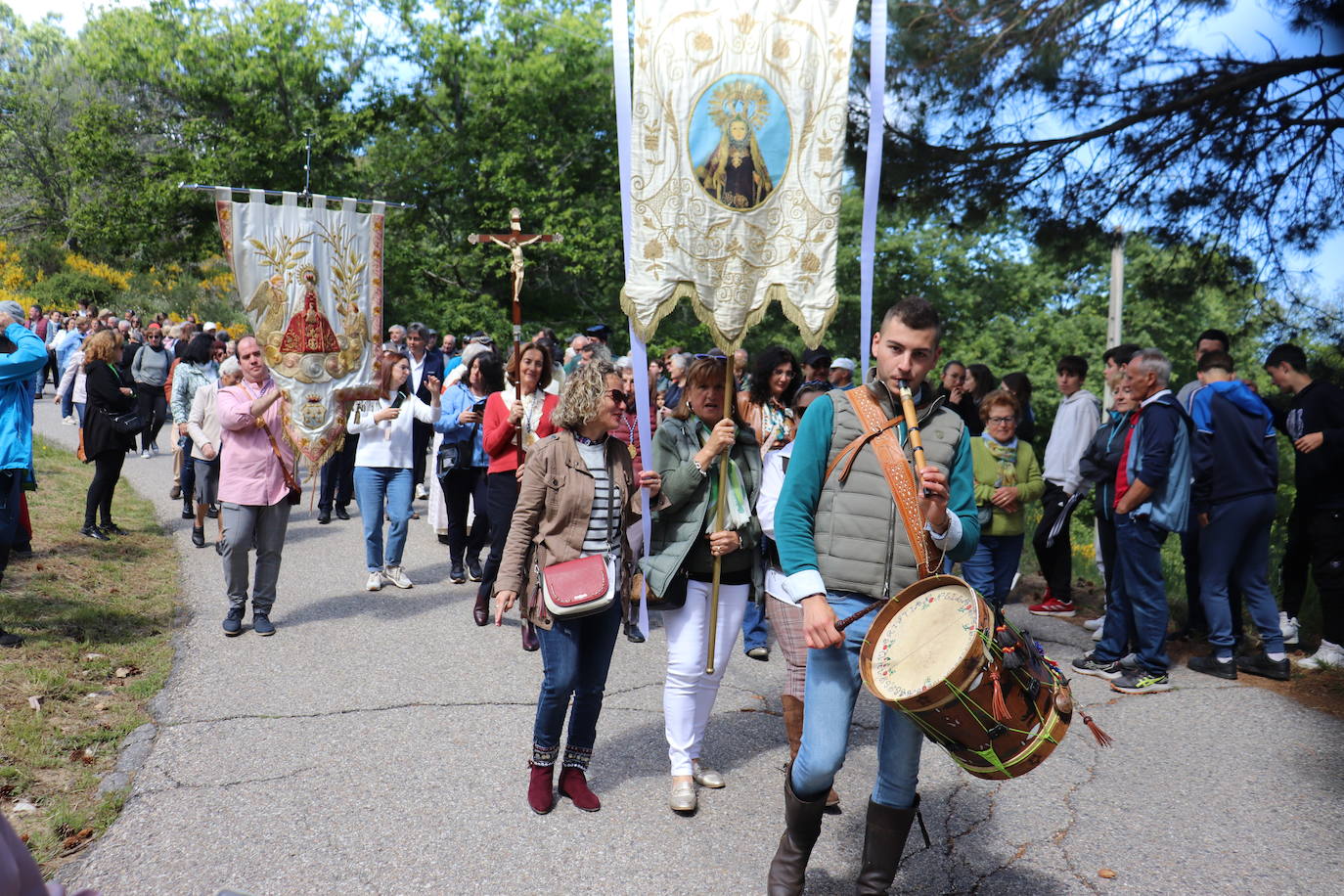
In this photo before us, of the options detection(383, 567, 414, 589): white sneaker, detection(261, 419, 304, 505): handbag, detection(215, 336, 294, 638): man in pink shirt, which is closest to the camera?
detection(215, 336, 294, 638): man in pink shirt

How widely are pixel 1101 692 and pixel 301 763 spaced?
4521 millimetres

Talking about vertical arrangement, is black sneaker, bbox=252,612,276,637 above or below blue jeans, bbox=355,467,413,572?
below

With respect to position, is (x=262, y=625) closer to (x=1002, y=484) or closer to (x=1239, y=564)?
(x=1002, y=484)

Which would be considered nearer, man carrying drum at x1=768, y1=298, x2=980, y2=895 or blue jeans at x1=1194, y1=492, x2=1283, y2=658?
man carrying drum at x1=768, y1=298, x2=980, y2=895

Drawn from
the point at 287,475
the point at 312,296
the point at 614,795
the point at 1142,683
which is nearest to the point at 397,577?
the point at 287,475

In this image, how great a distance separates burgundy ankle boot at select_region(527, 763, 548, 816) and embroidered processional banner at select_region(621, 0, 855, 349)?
186 cm

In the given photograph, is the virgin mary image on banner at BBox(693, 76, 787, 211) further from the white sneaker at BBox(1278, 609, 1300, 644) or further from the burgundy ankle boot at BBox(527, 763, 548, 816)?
the white sneaker at BBox(1278, 609, 1300, 644)

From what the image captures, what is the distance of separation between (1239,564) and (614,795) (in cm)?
457

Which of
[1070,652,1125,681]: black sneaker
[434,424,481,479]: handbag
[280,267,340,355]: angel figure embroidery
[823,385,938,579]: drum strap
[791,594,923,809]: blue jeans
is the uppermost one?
[280,267,340,355]: angel figure embroidery

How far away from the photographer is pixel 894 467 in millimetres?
3115

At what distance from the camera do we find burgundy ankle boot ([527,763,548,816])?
413 cm

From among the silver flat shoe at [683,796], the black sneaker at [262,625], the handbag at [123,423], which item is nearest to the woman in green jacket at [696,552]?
the silver flat shoe at [683,796]

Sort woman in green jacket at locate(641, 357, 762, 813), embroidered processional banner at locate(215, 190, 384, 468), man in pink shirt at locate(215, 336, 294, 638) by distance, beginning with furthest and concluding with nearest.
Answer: man in pink shirt at locate(215, 336, 294, 638) < embroidered processional banner at locate(215, 190, 384, 468) < woman in green jacket at locate(641, 357, 762, 813)

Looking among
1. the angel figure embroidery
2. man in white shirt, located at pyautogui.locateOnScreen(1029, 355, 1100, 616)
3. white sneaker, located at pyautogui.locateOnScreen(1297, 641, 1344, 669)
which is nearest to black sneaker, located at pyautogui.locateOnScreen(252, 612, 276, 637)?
the angel figure embroidery
